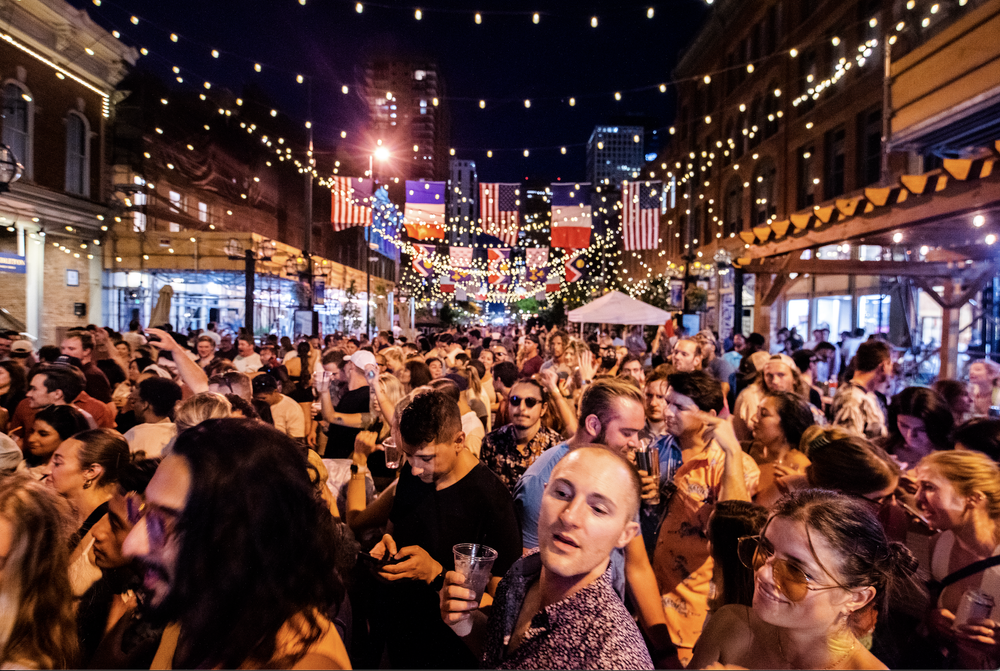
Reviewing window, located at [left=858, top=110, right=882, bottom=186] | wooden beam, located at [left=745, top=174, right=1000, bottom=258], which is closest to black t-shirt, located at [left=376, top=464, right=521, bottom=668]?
wooden beam, located at [left=745, top=174, right=1000, bottom=258]

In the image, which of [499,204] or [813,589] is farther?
[499,204]

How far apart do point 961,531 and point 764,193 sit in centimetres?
2442

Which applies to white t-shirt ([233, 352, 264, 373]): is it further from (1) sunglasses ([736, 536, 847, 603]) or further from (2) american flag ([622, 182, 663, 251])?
(2) american flag ([622, 182, 663, 251])

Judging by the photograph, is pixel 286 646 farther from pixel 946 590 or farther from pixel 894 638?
pixel 946 590

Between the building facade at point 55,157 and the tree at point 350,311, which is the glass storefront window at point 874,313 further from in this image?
the tree at point 350,311

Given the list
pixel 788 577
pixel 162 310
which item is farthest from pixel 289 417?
pixel 162 310

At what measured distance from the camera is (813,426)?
3482 millimetres

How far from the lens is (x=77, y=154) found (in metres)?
17.8

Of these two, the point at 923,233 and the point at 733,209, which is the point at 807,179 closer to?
the point at 733,209

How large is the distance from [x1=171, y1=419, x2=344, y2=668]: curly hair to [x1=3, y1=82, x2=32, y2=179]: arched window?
714 inches

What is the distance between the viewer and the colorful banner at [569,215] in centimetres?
1695

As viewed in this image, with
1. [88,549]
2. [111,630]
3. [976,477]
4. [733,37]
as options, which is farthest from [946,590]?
[733,37]

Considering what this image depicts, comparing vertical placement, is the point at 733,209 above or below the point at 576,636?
above

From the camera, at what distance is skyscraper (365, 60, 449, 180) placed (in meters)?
108
